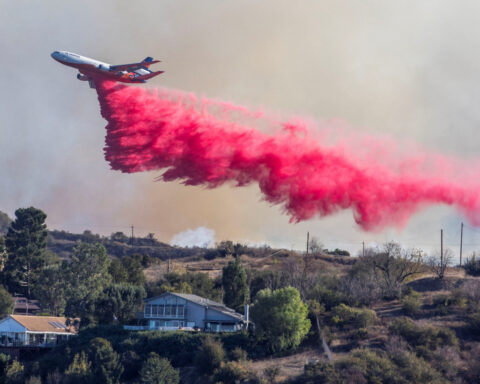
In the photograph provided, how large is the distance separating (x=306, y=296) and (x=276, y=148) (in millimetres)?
24222

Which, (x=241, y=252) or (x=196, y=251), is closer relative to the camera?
(x=241, y=252)

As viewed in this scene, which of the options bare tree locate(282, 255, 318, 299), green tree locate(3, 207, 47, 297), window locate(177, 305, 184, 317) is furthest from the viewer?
green tree locate(3, 207, 47, 297)

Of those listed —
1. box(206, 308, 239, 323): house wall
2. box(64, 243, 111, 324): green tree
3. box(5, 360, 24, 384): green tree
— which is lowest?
box(5, 360, 24, 384): green tree

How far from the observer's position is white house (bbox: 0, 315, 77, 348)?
82375 mm

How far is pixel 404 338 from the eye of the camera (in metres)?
66.2

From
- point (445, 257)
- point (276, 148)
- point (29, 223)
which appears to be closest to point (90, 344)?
point (276, 148)

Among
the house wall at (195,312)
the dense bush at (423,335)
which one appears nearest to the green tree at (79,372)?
the house wall at (195,312)

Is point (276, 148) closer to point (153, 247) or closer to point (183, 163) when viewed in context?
point (183, 163)

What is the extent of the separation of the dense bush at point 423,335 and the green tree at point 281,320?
27.9ft

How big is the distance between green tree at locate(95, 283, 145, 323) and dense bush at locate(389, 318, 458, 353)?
104 feet

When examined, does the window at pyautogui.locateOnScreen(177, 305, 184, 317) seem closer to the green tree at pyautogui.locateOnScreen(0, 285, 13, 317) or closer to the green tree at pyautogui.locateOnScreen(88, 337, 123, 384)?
the green tree at pyautogui.locateOnScreen(88, 337, 123, 384)

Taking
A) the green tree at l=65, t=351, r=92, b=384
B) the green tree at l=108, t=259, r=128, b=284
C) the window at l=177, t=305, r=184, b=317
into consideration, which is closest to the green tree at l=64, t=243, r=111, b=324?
the green tree at l=108, t=259, r=128, b=284

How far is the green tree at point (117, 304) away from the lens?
84562 mm

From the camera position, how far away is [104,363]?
6575 centimetres
